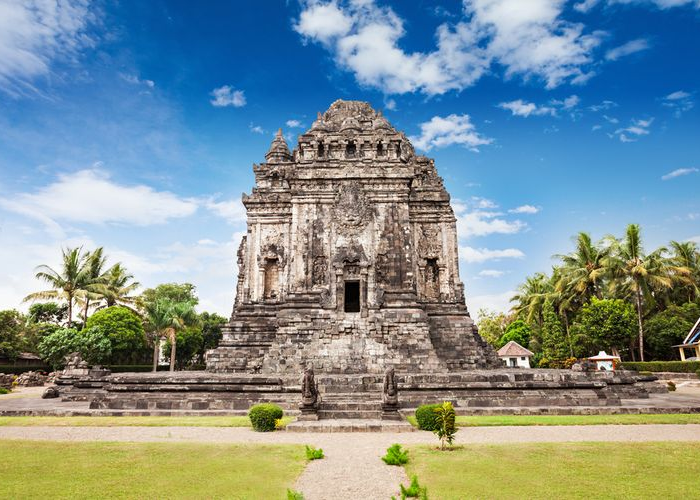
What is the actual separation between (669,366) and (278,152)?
27921mm

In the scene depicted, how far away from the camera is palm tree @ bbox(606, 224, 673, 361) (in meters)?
34.1

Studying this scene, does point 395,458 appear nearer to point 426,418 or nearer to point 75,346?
point 426,418

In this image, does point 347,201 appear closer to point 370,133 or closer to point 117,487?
point 370,133

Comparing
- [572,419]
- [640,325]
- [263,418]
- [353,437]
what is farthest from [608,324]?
[263,418]

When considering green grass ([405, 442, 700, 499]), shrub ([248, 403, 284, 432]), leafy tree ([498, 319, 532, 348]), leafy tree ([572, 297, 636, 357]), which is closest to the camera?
green grass ([405, 442, 700, 499])

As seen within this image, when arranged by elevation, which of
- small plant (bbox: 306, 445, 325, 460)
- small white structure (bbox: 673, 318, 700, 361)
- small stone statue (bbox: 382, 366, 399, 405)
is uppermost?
small white structure (bbox: 673, 318, 700, 361)

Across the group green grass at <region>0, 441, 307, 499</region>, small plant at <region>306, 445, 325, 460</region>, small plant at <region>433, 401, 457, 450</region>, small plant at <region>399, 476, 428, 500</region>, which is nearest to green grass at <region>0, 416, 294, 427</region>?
green grass at <region>0, 441, 307, 499</region>

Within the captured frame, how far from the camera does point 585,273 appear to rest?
39.0 meters

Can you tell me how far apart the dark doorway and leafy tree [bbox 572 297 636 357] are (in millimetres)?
19347

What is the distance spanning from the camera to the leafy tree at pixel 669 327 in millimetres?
32562

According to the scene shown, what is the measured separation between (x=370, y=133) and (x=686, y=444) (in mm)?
20200

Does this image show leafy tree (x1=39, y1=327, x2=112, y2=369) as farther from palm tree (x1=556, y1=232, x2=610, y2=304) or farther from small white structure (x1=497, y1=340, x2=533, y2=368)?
palm tree (x1=556, y1=232, x2=610, y2=304)

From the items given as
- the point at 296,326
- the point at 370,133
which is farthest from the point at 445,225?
the point at 296,326

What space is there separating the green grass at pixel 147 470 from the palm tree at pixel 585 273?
35685 millimetres
